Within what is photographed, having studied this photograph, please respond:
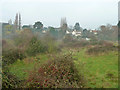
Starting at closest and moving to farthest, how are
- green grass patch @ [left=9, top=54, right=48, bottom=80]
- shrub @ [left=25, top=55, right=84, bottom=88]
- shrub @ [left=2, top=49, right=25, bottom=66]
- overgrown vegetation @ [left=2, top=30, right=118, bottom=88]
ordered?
1. shrub @ [left=25, top=55, right=84, bottom=88]
2. overgrown vegetation @ [left=2, top=30, right=118, bottom=88]
3. green grass patch @ [left=9, top=54, right=48, bottom=80]
4. shrub @ [left=2, top=49, right=25, bottom=66]

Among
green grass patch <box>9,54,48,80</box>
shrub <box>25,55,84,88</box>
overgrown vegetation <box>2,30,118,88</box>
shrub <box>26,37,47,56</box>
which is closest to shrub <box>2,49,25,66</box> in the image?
overgrown vegetation <box>2,30,118,88</box>

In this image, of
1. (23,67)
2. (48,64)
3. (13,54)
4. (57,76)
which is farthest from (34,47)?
(57,76)

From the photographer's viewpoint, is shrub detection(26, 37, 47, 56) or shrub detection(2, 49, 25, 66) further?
shrub detection(26, 37, 47, 56)

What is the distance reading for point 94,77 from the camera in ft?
21.7

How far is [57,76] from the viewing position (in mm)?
3896

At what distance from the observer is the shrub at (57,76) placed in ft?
10.8

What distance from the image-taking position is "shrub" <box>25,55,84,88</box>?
3.28m

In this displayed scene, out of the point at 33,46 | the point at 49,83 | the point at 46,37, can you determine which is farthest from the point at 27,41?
the point at 49,83

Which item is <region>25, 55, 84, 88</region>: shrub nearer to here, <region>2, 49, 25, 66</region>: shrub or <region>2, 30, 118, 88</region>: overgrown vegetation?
<region>2, 30, 118, 88</region>: overgrown vegetation

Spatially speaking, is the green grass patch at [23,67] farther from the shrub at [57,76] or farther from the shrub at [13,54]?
the shrub at [57,76]

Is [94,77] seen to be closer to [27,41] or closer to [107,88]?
[107,88]

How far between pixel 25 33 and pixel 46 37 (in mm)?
2317

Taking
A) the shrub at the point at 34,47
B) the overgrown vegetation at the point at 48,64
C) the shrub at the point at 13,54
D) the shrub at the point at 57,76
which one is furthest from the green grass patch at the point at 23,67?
the shrub at the point at 34,47

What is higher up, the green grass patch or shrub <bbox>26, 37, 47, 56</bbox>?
shrub <bbox>26, 37, 47, 56</bbox>
